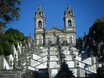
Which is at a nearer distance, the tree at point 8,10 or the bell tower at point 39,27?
the tree at point 8,10

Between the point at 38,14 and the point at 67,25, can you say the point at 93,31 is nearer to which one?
the point at 67,25

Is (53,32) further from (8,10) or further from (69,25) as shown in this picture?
(8,10)

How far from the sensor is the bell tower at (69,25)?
8077cm

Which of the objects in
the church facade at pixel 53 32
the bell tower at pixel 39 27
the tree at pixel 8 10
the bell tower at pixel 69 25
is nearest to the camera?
the tree at pixel 8 10

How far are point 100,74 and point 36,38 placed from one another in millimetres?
55686

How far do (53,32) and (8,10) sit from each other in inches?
2633

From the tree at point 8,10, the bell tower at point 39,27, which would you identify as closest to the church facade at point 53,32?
the bell tower at point 39,27

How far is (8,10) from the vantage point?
50.2 feet

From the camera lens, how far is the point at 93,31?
59.8 meters

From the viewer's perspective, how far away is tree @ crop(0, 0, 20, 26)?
15.0 m

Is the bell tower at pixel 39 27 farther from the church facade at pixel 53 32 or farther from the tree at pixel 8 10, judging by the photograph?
the tree at pixel 8 10

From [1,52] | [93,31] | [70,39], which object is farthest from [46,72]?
[70,39]

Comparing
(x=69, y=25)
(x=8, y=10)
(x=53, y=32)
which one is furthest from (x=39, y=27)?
(x=8, y=10)

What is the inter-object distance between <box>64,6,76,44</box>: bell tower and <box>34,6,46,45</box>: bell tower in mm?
6871
